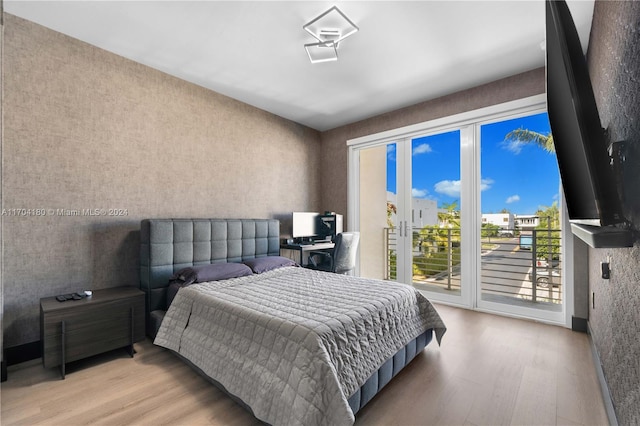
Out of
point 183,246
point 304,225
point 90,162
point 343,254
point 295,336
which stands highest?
point 90,162

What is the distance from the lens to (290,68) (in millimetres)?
3098

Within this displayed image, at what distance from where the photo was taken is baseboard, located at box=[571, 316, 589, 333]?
2.85 meters

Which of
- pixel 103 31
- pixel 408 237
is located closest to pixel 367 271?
pixel 408 237

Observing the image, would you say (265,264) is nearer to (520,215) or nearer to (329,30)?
(329,30)

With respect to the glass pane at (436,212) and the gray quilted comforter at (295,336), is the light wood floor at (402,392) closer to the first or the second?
the gray quilted comforter at (295,336)

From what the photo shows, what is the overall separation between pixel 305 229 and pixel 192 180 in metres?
1.84

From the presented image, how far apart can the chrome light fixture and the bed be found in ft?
7.16

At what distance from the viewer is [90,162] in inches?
103

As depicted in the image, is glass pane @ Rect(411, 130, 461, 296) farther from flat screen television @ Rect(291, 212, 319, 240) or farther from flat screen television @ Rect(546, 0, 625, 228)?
flat screen television @ Rect(546, 0, 625, 228)

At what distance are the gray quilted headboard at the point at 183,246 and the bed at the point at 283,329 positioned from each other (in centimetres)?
1

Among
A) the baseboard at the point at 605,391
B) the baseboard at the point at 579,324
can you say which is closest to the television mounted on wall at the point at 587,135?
the baseboard at the point at 605,391

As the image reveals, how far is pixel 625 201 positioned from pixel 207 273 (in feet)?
9.67

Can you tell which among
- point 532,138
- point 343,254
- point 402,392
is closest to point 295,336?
point 402,392

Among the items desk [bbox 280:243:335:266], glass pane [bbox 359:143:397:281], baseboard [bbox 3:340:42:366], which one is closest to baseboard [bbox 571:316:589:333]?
glass pane [bbox 359:143:397:281]
